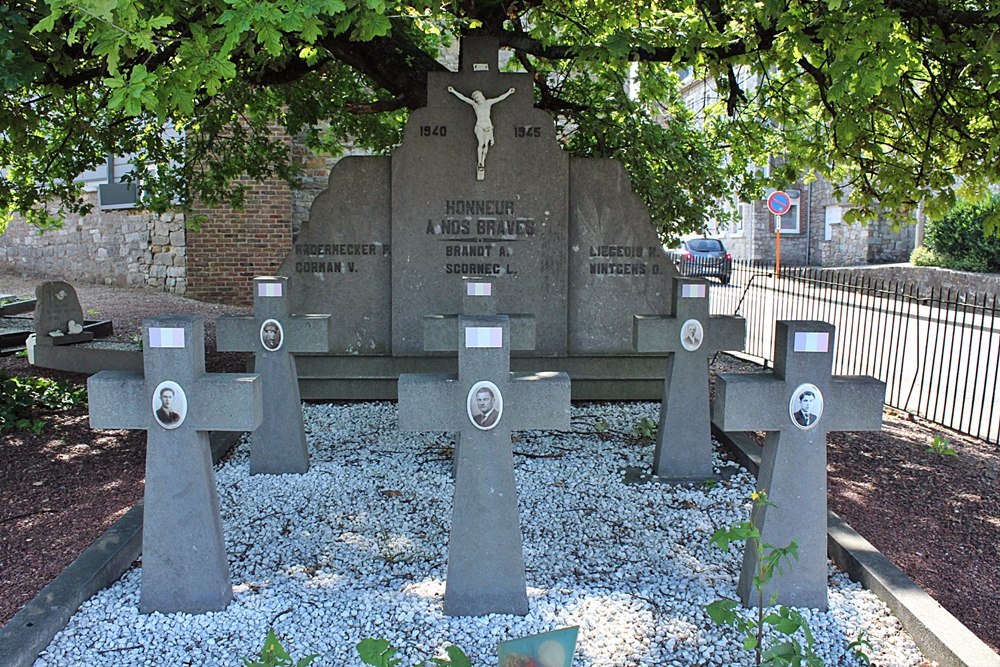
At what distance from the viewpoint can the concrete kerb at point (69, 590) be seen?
3.05 m

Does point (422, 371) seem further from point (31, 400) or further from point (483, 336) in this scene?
point (483, 336)

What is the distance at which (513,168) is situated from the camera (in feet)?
23.7

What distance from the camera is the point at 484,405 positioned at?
3.46m

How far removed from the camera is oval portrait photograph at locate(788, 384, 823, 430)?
3572 millimetres

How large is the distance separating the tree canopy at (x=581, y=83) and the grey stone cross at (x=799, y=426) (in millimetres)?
1507

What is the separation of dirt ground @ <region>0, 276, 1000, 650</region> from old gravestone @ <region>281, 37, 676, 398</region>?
2.07m

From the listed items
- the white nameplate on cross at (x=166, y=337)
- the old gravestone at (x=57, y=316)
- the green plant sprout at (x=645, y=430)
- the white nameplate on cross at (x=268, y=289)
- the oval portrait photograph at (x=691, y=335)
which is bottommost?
the green plant sprout at (x=645, y=430)

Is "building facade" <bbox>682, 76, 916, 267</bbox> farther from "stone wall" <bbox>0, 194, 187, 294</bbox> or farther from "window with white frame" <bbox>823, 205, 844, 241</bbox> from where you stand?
"stone wall" <bbox>0, 194, 187, 294</bbox>

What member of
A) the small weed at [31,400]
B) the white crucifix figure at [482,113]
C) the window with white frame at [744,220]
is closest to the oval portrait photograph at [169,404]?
the small weed at [31,400]

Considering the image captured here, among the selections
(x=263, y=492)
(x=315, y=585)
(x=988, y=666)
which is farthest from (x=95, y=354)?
(x=988, y=666)

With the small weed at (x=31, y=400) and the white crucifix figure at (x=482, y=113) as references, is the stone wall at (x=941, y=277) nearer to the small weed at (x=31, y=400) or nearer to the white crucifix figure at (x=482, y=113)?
the white crucifix figure at (x=482, y=113)

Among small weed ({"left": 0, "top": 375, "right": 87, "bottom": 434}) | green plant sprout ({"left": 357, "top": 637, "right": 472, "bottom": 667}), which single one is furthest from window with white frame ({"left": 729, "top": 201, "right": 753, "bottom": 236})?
green plant sprout ({"left": 357, "top": 637, "right": 472, "bottom": 667})

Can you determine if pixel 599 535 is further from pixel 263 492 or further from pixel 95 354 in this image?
pixel 95 354

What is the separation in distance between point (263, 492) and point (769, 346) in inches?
372
